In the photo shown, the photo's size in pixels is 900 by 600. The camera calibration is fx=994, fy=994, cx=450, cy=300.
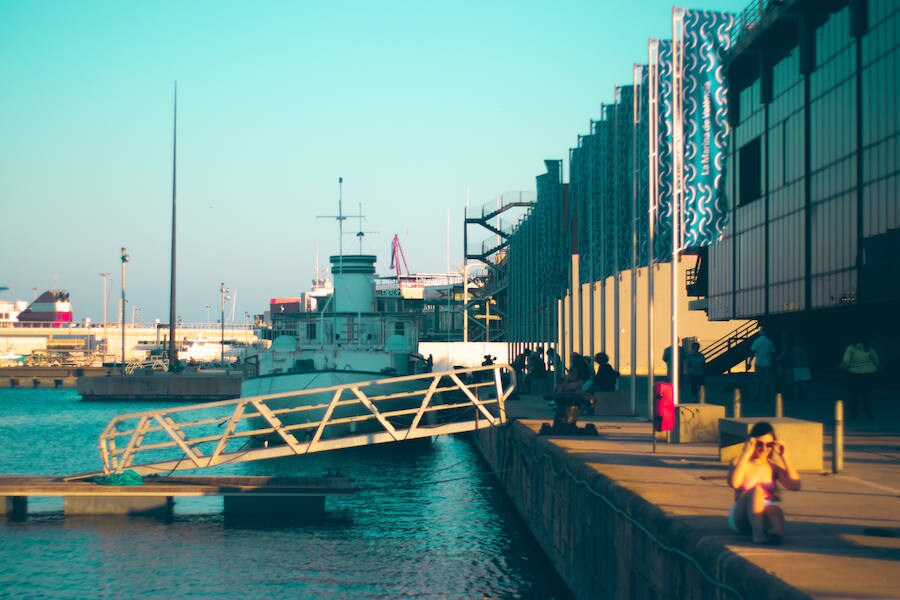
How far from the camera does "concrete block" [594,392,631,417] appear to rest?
84.2 feet

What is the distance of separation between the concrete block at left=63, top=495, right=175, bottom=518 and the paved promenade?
842 cm

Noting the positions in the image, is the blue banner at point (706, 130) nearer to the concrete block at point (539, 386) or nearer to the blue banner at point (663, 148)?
the blue banner at point (663, 148)

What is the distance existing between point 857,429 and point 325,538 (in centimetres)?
1122

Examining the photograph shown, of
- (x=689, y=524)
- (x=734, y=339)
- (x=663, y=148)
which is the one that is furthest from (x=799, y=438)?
(x=734, y=339)

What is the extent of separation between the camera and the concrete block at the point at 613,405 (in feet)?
84.2

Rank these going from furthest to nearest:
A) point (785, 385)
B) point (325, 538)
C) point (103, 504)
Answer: point (785, 385) < point (103, 504) < point (325, 538)

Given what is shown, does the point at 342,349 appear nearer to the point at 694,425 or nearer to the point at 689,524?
the point at 694,425

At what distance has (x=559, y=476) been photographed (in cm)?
1605

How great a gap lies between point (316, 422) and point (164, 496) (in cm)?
364

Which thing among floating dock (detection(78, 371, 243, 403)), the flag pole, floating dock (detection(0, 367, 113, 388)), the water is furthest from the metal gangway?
floating dock (detection(0, 367, 113, 388))

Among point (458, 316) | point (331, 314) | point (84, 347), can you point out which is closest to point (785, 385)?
point (331, 314)

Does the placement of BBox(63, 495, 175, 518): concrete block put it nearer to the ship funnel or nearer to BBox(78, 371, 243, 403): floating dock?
the ship funnel

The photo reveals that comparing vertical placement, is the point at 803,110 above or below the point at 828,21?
below

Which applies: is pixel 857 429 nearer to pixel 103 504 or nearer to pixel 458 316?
pixel 103 504
